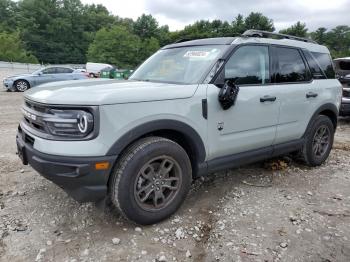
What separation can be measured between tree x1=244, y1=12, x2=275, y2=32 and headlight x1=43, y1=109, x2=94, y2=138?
74.3 meters

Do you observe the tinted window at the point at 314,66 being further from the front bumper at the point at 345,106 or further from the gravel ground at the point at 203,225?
the front bumper at the point at 345,106

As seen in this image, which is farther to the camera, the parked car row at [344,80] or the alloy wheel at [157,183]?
the parked car row at [344,80]

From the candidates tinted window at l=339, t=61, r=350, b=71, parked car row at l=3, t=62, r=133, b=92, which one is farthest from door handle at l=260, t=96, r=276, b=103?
parked car row at l=3, t=62, r=133, b=92

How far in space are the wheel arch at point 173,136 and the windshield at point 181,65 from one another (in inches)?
22.3

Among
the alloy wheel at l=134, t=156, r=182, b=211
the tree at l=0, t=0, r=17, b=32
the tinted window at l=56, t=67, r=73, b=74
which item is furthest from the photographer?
the tree at l=0, t=0, r=17, b=32

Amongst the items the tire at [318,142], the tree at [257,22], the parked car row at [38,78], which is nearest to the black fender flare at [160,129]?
the tire at [318,142]

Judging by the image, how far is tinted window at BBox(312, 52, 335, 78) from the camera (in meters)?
4.98

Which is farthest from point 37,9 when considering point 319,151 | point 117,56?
point 319,151

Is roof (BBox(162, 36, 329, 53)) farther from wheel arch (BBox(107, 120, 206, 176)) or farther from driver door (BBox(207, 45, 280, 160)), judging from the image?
wheel arch (BBox(107, 120, 206, 176))

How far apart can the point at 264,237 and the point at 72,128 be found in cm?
197

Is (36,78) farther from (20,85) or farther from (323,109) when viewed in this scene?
(323,109)

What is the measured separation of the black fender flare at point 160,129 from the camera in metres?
2.88

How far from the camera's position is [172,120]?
3174 mm

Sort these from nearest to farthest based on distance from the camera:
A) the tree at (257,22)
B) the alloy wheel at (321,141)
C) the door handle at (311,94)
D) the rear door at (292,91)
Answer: the rear door at (292,91) → the door handle at (311,94) → the alloy wheel at (321,141) → the tree at (257,22)
